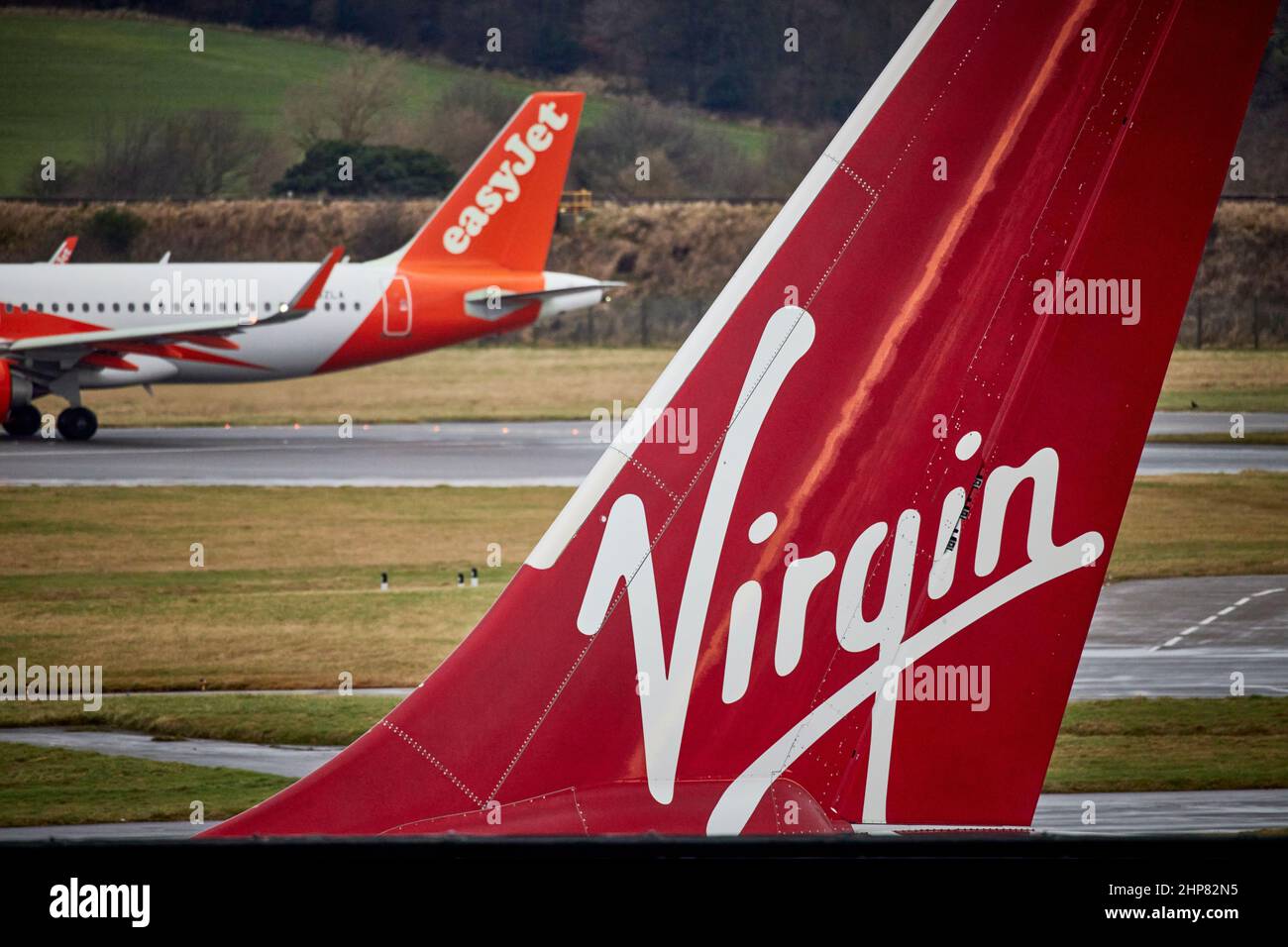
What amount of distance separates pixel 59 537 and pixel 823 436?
81.8 ft

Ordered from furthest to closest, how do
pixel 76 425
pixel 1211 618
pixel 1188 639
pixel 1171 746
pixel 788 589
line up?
pixel 76 425 < pixel 1211 618 < pixel 1188 639 < pixel 1171 746 < pixel 788 589

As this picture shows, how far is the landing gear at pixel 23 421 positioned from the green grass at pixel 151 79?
574 cm

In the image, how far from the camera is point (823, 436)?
502cm

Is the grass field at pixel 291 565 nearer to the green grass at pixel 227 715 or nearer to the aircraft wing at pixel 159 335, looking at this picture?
the green grass at pixel 227 715

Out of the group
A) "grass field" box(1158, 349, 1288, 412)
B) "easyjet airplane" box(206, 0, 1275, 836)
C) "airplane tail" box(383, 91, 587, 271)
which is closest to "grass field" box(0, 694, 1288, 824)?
"easyjet airplane" box(206, 0, 1275, 836)

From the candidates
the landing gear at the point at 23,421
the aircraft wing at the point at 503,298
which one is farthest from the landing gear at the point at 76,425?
the aircraft wing at the point at 503,298

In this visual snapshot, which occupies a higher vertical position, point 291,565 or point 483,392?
point 291,565

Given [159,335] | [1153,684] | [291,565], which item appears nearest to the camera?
[1153,684]

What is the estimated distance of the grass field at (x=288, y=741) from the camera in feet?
43.3

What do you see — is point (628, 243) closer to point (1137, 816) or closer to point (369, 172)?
point (369, 172)

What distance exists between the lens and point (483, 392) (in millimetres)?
49719

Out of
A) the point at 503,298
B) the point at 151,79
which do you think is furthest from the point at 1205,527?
the point at 151,79

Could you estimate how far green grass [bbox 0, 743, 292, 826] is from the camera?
42.3 ft

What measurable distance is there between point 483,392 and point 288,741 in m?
34.7
